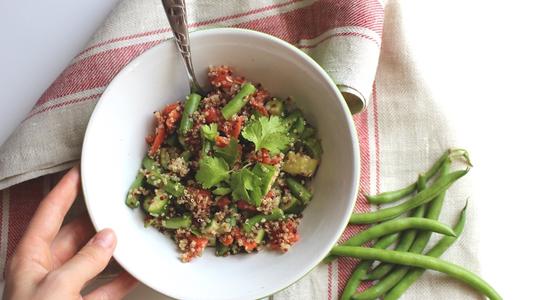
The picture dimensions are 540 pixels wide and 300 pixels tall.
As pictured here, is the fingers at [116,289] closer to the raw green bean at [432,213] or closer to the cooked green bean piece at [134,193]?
the cooked green bean piece at [134,193]

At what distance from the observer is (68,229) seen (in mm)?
2393

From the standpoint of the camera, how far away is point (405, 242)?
2588mm

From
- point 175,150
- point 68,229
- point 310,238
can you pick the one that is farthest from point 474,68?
point 68,229

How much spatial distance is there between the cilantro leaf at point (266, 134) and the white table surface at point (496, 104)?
2.78ft

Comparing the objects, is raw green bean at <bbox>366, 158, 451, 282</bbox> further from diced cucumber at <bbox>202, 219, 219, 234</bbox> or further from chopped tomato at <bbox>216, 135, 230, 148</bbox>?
chopped tomato at <bbox>216, 135, 230, 148</bbox>

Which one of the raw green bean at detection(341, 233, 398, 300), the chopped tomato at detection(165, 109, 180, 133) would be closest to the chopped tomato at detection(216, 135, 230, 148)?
the chopped tomato at detection(165, 109, 180, 133)

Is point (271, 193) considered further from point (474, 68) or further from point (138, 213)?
point (474, 68)

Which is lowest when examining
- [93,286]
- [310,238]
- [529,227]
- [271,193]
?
[529,227]

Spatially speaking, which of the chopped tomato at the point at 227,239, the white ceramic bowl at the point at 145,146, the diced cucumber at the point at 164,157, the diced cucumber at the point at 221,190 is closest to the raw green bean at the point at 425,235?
the white ceramic bowl at the point at 145,146

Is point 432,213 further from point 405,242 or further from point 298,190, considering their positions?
point 298,190

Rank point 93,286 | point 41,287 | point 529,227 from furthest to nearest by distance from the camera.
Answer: point 529,227
point 93,286
point 41,287

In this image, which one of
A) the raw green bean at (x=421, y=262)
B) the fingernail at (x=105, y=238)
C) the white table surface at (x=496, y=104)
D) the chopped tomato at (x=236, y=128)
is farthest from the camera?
the white table surface at (x=496, y=104)

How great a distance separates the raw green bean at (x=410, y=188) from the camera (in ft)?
8.54

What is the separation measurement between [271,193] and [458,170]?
2.91 ft
